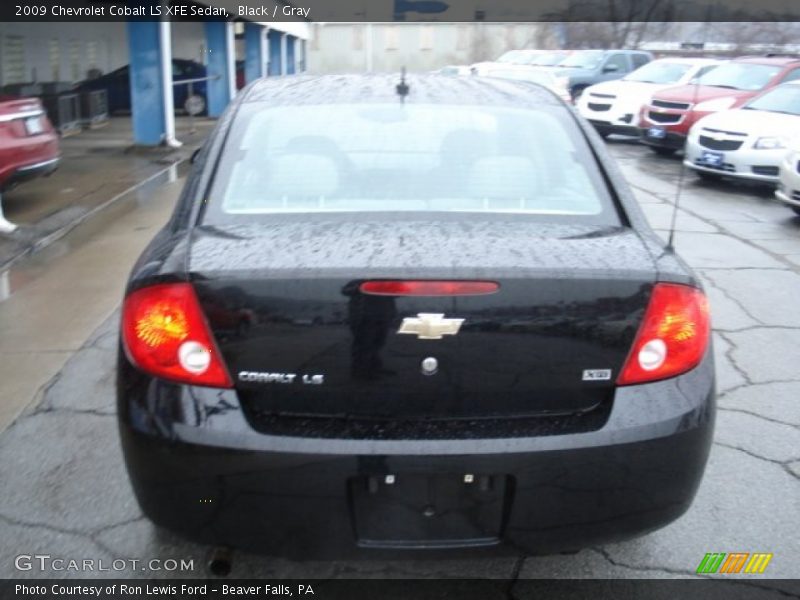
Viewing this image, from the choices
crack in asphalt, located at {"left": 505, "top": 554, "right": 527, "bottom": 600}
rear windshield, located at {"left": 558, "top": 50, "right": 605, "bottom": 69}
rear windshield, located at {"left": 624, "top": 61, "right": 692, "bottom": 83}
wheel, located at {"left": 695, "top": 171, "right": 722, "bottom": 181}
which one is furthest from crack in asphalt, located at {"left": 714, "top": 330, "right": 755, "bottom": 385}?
rear windshield, located at {"left": 558, "top": 50, "right": 605, "bottom": 69}

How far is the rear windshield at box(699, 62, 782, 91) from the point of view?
564 inches

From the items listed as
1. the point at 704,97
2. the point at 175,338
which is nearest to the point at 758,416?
the point at 175,338

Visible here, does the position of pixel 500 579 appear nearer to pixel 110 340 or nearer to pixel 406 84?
pixel 406 84

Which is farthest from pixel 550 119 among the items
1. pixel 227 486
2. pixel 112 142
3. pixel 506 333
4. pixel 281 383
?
pixel 112 142

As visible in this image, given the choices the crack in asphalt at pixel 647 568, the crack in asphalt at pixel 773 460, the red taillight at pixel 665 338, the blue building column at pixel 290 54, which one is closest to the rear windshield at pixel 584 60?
the blue building column at pixel 290 54

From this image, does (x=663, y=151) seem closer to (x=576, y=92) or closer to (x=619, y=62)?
(x=576, y=92)

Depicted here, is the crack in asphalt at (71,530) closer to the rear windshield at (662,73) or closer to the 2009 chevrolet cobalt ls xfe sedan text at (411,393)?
the 2009 chevrolet cobalt ls xfe sedan text at (411,393)

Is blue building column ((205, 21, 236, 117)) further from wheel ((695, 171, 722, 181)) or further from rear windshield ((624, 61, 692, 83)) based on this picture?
wheel ((695, 171, 722, 181))

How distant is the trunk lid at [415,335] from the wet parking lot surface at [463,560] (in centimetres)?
58

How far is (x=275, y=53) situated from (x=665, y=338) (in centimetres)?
2811

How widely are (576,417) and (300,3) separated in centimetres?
2764

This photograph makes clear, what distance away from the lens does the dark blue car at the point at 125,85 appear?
2014 cm

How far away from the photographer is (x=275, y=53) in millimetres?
28609

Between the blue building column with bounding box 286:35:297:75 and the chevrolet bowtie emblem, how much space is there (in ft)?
98.9
